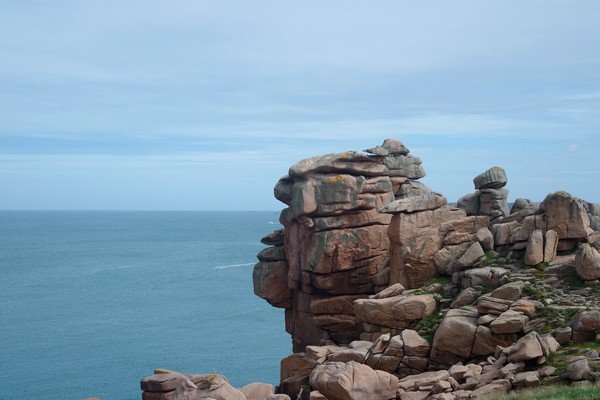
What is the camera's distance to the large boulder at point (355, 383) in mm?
29922

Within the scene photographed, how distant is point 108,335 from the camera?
94.6 m

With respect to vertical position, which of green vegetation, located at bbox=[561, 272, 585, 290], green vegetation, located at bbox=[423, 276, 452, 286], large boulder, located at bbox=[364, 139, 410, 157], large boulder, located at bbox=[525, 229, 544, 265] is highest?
large boulder, located at bbox=[364, 139, 410, 157]

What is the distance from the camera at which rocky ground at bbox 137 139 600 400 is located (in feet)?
98.4

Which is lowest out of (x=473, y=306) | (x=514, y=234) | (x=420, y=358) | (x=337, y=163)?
(x=420, y=358)

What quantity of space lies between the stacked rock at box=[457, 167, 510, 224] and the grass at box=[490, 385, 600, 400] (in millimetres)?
22239

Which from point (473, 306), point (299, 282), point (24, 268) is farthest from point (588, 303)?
point (24, 268)

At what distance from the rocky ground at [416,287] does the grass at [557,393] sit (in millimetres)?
1327

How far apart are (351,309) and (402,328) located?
10.00 meters

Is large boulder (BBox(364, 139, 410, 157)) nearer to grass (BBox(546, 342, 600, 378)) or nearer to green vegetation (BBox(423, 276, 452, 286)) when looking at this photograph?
green vegetation (BBox(423, 276, 452, 286))

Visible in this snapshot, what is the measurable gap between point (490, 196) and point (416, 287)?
29.8 feet

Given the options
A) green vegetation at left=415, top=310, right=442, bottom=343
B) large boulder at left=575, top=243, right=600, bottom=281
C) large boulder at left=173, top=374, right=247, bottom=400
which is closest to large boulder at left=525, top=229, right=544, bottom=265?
large boulder at left=575, top=243, right=600, bottom=281

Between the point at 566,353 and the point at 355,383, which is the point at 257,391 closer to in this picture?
the point at 355,383

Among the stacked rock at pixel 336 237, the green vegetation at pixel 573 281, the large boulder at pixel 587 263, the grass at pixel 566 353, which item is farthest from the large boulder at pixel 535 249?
the stacked rock at pixel 336 237

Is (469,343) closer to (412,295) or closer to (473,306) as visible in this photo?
(473,306)
